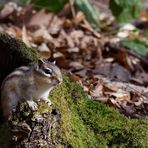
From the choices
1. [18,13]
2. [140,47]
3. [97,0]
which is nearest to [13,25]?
[18,13]

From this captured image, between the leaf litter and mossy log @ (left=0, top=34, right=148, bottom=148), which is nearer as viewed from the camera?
mossy log @ (left=0, top=34, right=148, bottom=148)

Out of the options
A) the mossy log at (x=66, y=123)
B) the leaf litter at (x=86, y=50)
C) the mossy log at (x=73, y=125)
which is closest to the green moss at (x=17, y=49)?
the mossy log at (x=66, y=123)

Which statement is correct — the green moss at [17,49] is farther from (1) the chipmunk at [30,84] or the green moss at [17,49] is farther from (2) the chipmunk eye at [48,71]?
(2) the chipmunk eye at [48,71]

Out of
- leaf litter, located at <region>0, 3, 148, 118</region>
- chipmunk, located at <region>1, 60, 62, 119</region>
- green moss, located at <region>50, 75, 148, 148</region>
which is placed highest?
chipmunk, located at <region>1, 60, 62, 119</region>

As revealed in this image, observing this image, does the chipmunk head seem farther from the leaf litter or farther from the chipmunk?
the leaf litter

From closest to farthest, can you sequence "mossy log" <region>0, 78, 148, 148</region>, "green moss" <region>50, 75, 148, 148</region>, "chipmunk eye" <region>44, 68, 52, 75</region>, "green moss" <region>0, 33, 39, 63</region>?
1. "mossy log" <region>0, 78, 148, 148</region>
2. "chipmunk eye" <region>44, 68, 52, 75</region>
3. "green moss" <region>50, 75, 148, 148</region>
4. "green moss" <region>0, 33, 39, 63</region>

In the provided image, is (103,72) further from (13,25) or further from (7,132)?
(7,132)

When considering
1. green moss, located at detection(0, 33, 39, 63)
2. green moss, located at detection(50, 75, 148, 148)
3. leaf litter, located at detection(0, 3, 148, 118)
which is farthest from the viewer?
leaf litter, located at detection(0, 3, 148, 118)

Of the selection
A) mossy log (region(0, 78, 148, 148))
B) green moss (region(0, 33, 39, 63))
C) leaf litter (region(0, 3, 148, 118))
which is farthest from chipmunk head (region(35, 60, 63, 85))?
leaf litter (region(0, 3, 148, 118))
